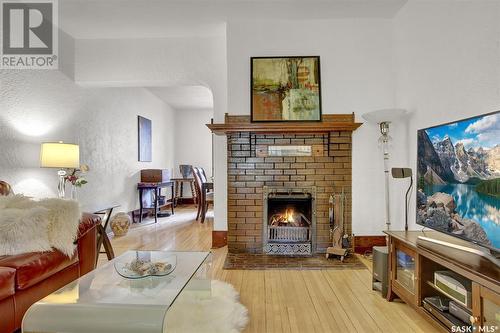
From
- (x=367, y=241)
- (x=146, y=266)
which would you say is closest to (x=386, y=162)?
(x=367, y=241)

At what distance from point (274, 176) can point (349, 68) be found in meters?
1.57

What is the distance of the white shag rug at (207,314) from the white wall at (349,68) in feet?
6.54

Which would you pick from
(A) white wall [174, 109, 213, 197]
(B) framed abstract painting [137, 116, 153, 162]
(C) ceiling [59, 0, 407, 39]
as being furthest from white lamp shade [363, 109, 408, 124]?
(A) white wall [174, 109, 213, 197]

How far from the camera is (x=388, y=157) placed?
11.5ft

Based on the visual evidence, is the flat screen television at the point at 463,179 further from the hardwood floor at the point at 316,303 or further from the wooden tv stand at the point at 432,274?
the hardwood floor at the point at 316,303

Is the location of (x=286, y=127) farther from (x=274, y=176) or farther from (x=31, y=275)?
(x=31, y=275)

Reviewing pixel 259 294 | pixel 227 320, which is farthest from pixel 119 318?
pixel 259 294

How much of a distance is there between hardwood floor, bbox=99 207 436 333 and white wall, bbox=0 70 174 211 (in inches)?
50.5

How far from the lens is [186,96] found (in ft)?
22.0

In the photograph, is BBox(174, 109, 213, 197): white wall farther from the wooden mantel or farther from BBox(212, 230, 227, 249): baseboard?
the wooden mantel

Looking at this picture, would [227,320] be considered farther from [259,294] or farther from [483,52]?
[483,52]

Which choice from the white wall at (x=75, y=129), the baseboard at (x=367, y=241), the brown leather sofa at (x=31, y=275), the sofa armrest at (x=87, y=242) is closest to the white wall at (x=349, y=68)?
the baseboard at (x=367, y=241)

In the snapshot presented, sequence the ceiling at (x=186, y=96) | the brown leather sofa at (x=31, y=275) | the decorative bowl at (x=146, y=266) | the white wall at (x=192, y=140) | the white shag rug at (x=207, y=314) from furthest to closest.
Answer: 1. the white wall at (x=192, y=140)
2. the ceiling at (x=186, y=96)
3. the decorative bowl at (x=146, y=266)
4. the white shag rug at (x=207, y=314)
5. the brown leather sofa at (x=31, y=275)

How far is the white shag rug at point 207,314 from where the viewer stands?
1.86 m
